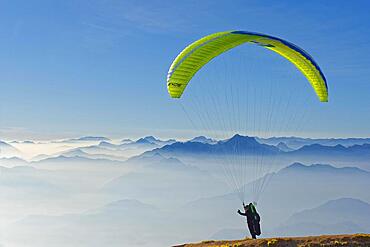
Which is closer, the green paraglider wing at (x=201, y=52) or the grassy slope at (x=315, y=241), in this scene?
the green paraglider wing at (x=201, y=52)

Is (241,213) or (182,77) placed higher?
(182,77)

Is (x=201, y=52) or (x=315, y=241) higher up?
(x=201, y=52)

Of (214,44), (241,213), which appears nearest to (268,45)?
(214,44)

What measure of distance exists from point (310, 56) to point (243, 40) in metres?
4.13

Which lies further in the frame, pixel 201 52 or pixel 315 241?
pixel 315 241

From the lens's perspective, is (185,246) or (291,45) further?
(185,246)

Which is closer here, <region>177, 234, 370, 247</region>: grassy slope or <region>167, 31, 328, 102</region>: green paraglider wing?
<region>167, 31, 328, 102</region>: green paraglider wing

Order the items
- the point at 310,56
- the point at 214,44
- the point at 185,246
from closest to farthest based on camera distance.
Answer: the point at 214,44 → the point at 310,56 → the point at 185,246

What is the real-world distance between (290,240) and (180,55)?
421 inches

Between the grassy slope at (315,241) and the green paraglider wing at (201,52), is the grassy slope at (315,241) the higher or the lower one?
the lower one

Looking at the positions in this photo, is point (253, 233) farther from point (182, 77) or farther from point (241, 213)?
point (182, 77)

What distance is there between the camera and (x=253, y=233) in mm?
33531

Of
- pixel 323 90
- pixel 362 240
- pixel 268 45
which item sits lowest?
pixel 362 240

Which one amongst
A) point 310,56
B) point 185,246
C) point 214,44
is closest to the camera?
point 214,44
